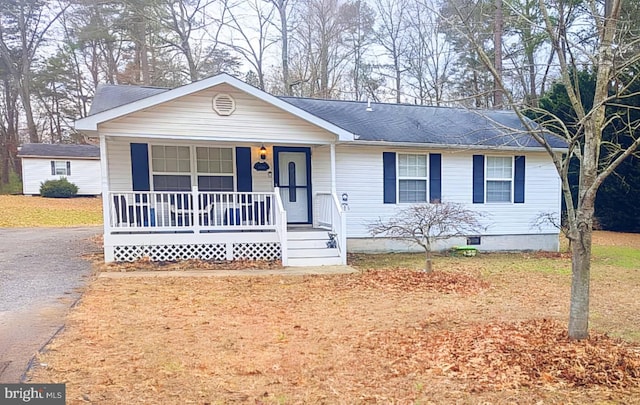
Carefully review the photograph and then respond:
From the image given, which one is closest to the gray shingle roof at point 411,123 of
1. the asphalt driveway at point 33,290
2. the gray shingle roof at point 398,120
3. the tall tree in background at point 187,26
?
the gray shingle roof at point 398,120

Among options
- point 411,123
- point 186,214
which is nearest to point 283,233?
point 186,214

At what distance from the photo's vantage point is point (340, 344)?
4270mm

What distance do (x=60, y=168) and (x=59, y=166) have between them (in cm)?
15

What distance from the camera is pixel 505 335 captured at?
4.32 meters

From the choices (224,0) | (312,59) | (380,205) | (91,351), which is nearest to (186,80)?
(224,0)

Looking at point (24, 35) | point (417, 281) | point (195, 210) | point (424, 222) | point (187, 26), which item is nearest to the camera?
point (417, 281)

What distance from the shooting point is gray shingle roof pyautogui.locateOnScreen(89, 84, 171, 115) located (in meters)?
9.61

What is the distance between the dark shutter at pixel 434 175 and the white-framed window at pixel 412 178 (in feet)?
0.44

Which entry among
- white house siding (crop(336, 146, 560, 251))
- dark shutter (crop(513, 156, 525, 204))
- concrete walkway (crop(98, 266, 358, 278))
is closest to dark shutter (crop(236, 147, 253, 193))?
white house siding (crop(336, 146, 560, 251))

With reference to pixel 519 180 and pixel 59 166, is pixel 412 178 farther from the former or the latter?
pixel 59 166

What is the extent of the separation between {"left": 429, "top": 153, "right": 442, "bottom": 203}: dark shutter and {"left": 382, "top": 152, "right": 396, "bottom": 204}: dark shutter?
106 cm

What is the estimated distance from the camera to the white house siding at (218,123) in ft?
27.6

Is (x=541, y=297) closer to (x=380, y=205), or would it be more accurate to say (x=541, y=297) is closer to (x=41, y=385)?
(x=380, y=205)

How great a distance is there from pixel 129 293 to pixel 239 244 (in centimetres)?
308
